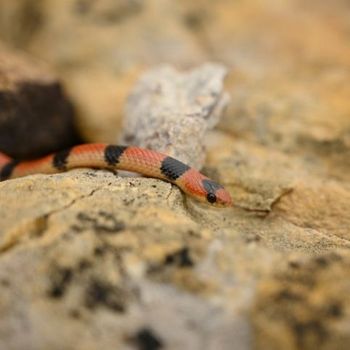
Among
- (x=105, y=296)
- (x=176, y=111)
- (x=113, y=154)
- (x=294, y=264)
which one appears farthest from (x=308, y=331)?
(x=176, y=111)

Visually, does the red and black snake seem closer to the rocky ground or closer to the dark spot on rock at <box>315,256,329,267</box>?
the rocky ground

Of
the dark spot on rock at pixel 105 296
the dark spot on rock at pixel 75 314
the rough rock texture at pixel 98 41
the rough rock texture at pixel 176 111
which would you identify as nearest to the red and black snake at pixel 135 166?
the rough rock texture at pixel 176 111

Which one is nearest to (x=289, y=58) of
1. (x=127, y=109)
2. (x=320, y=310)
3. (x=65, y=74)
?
(x=127, y=109)

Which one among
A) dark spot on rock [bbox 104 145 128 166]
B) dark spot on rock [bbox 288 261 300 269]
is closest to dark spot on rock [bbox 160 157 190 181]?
→ dark spot on rock [bbox 104 145 128 166]

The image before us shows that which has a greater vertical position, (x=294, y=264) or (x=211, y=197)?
(x=294, y=264)

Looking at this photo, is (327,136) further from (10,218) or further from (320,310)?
(10,218)

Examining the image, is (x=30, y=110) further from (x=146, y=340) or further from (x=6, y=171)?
(x=146, y=340)
